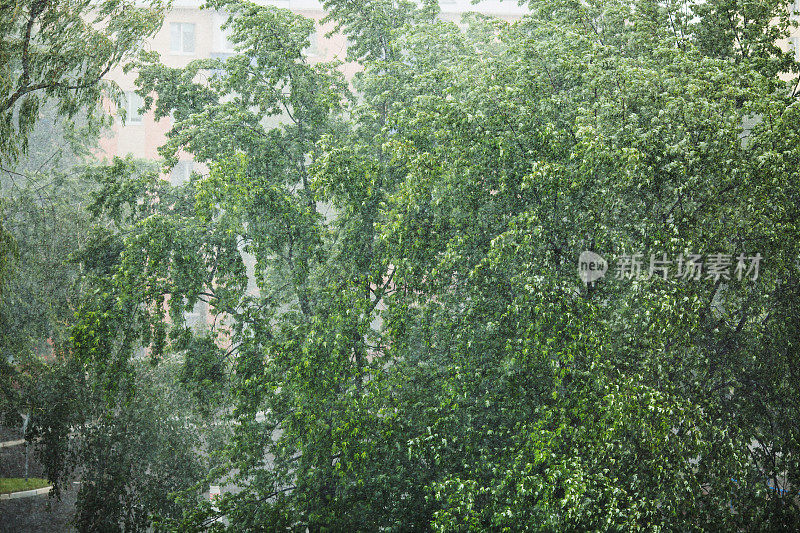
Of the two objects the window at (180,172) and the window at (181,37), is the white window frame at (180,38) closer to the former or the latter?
the window at (181,37)

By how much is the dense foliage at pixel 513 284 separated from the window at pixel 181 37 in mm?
32062

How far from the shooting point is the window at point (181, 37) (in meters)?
42.6

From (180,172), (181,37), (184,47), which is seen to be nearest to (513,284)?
(180,172)

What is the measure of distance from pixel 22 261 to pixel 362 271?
10.1m

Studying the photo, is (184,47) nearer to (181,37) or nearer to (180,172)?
(181,37)

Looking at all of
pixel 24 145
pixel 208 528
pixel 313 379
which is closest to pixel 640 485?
pixel 313 379

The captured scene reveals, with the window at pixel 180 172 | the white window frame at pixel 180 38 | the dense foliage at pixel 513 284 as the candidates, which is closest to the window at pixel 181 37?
the white window frame at pixel 180 38

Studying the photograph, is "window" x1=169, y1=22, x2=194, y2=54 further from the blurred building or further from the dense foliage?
Result: the dense foliage

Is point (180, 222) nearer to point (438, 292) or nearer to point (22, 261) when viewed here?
point (438, 292)

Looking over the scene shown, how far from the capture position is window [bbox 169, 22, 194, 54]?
140 feet

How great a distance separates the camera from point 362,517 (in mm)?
11086

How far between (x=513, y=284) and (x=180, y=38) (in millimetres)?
38226

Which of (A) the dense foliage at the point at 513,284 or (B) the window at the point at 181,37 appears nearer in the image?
(A) the dense foliage at the point at 513,284

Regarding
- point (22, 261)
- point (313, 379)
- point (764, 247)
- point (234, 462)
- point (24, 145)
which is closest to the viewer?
point (764, 247)
